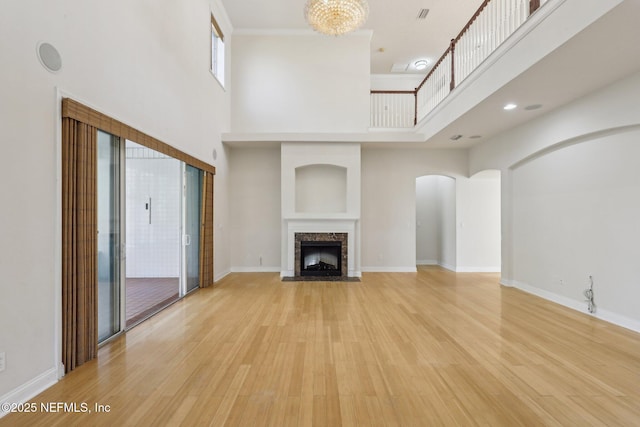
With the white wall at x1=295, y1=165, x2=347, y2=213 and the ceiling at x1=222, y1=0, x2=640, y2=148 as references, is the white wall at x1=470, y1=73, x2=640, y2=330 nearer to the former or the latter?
the ceiling at x1=222, y1=0, x2=640, y2=148

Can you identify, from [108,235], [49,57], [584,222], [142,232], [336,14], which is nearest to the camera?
[49,57]

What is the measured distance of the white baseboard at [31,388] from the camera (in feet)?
6.07

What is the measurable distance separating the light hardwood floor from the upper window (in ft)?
15.7

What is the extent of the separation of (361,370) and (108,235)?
2.82m

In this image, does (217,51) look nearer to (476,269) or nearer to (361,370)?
(361,370)

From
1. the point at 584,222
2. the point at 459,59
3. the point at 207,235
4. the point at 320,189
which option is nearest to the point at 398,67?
the point at 459,59

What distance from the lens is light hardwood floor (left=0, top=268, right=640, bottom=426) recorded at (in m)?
1.85

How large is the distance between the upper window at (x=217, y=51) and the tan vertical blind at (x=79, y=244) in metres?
3.99

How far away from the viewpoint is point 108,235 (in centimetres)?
290

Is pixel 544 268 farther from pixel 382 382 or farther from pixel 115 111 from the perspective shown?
pixel 115 111

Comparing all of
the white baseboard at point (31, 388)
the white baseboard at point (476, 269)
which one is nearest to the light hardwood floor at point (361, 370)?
the white baseboard at point (31, 388)

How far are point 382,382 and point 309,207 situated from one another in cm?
490

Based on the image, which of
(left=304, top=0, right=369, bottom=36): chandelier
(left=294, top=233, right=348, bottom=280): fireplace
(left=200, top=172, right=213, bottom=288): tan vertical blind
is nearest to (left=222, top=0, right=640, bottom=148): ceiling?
(left=304, top=0, right=369, bottom=36): chandelier

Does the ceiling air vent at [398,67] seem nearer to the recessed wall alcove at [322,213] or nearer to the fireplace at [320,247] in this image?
the recessed wall alcove at [322,213]
